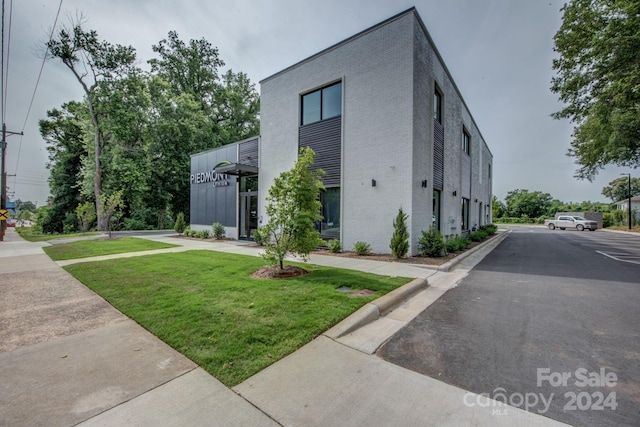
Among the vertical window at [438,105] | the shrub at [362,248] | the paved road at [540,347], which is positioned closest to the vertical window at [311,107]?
the vertical window at [438,105]

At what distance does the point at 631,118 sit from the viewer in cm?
1304

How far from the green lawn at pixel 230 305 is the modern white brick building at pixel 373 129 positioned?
4.10m

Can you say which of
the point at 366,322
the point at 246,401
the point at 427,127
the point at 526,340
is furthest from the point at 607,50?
the point at 246,401

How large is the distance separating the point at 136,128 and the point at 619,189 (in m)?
91.4

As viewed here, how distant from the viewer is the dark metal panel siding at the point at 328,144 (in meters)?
11.0

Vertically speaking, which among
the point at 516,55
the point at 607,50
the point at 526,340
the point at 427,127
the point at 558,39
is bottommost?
the point at 526,340

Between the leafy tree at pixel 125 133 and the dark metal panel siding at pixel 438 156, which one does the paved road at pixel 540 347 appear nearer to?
the dark metal panel siding at pixel 438 156

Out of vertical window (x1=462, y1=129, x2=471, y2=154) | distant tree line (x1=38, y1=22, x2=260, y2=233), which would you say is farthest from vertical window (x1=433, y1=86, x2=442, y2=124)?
distant tree line (x1=38, y1=22, x2=260, y2=233)

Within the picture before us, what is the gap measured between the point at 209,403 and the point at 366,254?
26.2 feet

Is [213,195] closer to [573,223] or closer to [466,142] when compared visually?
[466,142]

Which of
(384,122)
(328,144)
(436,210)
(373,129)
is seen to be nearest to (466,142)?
(436,210)

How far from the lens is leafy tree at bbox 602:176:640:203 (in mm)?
58875

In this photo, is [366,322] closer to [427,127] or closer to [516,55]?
[427,127]

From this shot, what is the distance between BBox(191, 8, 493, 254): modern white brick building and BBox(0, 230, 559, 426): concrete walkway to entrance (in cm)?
671
